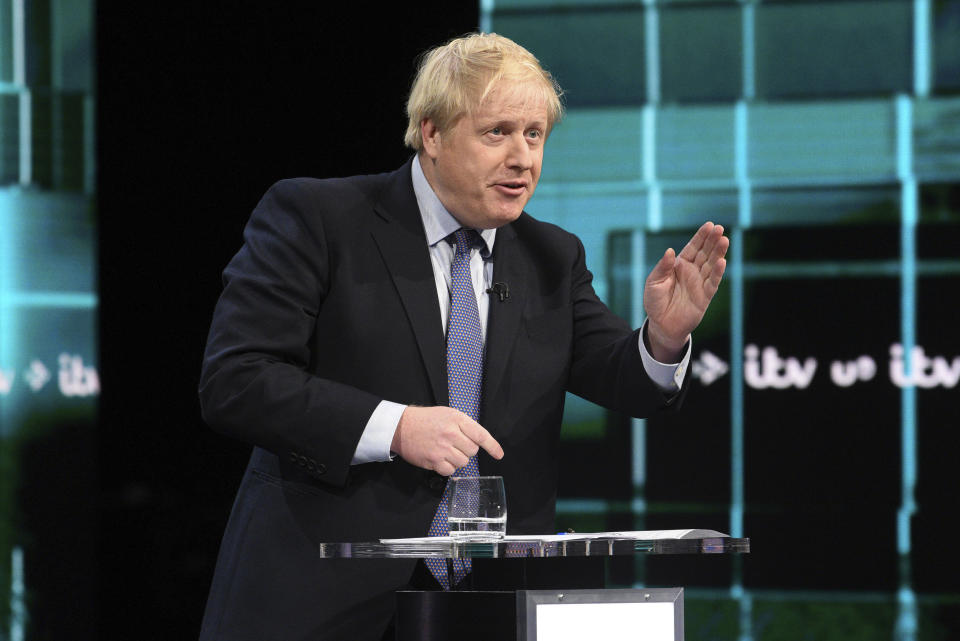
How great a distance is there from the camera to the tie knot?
6.91 ft

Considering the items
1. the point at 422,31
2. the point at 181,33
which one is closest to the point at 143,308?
the point at 181,33

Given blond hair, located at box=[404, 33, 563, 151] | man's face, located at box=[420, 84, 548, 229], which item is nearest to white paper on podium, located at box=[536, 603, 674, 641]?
man's face, located at box=[420, 84, 548, 229]

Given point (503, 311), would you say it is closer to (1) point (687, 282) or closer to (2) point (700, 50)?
(1) point (687, 282)

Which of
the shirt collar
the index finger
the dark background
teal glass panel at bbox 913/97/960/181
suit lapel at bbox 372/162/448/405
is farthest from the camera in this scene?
the dark background

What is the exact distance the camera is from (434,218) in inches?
83.1

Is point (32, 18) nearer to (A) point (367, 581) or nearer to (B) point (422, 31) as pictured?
(B) point (422, 31)

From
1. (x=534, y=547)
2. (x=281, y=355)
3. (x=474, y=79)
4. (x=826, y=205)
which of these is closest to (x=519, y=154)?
(x=474, y=79)

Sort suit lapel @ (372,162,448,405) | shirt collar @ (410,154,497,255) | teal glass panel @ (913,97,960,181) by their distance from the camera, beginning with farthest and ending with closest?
teal glass panel @ (913,97,960,181) < shirt collar @ (410,154,497,255) < suit lapel @ (372,162,448,405)

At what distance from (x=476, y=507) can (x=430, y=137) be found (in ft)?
2.28

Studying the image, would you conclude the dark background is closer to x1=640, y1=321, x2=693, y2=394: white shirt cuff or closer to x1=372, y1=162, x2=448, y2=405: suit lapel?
x1=372, y1=162, x2=448, y2=405: suit lapel

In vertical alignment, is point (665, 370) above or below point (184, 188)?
below

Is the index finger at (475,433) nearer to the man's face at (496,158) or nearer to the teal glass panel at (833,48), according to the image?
the man's face at (496,158)

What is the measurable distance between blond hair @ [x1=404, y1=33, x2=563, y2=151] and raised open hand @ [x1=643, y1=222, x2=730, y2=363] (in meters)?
0.36

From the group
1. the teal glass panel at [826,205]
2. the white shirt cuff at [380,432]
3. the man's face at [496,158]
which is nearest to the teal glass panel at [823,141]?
the teal glass panel at [826,205]
